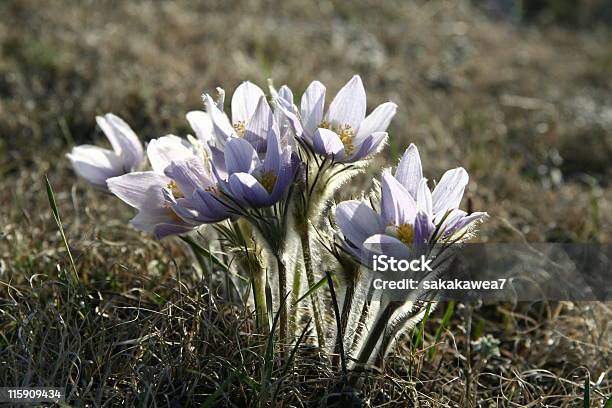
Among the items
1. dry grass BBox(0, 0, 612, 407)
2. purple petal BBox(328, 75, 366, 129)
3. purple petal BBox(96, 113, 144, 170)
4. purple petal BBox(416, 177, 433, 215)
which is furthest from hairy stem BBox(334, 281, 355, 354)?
purple petal BBox(96, 113, 144, 170)

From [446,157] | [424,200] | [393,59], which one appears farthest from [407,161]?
[393,59]

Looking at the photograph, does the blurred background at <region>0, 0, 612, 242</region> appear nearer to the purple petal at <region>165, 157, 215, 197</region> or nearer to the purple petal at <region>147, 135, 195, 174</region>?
the purple petal at <region>147, 135, 195, 174</region>

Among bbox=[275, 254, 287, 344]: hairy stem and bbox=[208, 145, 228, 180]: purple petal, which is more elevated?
bbox=[208, 145, 228, 180]: purple petal

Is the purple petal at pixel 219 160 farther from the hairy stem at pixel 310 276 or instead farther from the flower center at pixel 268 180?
the hairy stem at pixel 310 276

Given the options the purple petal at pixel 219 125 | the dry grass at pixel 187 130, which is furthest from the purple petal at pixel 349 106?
the dry grass at pixel 187 130

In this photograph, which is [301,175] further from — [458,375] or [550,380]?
[550,380]

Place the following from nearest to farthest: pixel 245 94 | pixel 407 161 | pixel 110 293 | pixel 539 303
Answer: pixel 407 161 < pixel 245 94 < pixel 110 293 < pixel 539 303
